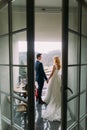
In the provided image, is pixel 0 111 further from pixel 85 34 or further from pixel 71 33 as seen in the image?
pixel 85 34

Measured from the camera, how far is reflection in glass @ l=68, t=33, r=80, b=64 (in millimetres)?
2050

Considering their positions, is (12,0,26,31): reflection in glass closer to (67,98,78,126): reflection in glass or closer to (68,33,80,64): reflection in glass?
(68,33,80,64): reflection in glass

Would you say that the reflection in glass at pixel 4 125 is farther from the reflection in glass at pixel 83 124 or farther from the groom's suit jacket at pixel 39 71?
the groom's suit jacket at pixel 39 71

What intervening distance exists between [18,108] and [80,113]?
0.90 m

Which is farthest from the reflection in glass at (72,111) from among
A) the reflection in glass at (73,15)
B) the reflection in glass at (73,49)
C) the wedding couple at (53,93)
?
the wedding couple at (53,93)

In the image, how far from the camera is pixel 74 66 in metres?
2.16

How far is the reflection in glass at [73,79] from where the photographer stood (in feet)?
6.83

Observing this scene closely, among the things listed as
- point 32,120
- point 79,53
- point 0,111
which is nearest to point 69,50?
point 79,53

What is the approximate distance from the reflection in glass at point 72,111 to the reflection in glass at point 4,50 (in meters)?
0.92

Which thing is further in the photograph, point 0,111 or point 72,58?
point 0,111

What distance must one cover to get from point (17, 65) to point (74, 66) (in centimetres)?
70

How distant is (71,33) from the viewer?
2059 mm

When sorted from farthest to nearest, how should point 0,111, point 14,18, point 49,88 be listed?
point 49,88
point 0,111
point 14,18

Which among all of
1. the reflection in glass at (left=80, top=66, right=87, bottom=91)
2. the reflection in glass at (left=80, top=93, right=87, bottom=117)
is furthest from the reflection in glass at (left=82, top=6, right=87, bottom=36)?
the reflection in glass at (left=80, top=93, right=87, bottom=117)
